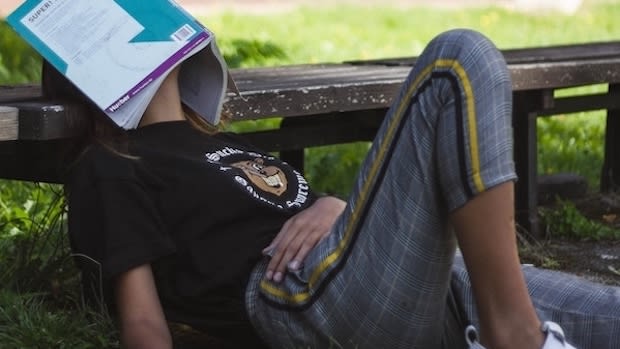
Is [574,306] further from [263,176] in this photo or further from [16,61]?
[16,61]

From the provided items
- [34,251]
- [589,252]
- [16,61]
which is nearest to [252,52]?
[16,61]

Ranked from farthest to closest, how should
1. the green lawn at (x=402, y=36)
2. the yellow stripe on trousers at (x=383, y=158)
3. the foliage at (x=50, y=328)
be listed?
1. the green lawn at (x=402, y=36)
2. the foliage at (x=50, y=328)
3. the yellow stripe on trousers at (x=383, y=158)

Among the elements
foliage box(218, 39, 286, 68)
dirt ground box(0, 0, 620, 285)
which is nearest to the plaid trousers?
dirt ground box(0, 0, 620, 285)

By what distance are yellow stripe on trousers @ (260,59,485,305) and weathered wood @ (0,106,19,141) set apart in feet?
2.01

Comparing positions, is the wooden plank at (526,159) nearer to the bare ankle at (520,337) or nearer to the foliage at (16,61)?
the bare ankle at (520,337)

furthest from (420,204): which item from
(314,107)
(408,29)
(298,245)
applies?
(408,29)

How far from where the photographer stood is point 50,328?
3016 mm

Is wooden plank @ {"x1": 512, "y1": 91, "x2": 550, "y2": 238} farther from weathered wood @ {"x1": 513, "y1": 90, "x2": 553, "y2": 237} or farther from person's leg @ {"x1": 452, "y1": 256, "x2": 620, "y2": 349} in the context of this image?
person's leg @ {"x1": 452, "y1": 256, "x2": 620, "y2": 349}

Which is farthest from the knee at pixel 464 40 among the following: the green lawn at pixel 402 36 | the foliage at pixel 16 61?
the foliage at pixel 16 61

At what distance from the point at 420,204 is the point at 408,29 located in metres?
8.59

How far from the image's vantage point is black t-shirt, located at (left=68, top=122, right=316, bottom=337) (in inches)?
104

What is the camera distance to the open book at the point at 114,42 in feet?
9.04

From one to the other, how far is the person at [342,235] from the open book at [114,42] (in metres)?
0.10

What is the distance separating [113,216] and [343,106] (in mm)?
1104
